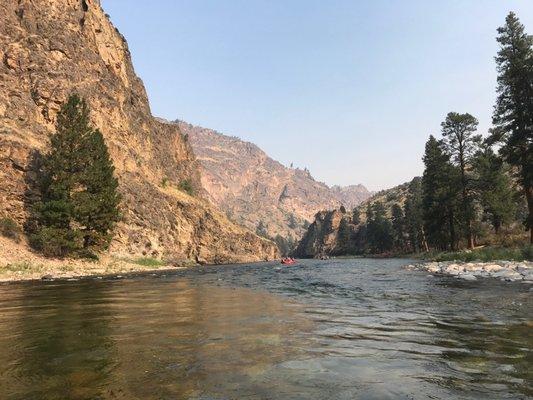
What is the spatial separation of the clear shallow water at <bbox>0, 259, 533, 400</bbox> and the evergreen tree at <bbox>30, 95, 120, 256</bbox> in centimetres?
3240

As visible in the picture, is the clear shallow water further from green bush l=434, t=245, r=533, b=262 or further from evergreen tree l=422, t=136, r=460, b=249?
evergreen tree l=422, t=136, r=460, b=249

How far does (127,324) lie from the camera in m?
11.4

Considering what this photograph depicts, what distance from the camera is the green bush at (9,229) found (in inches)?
1748

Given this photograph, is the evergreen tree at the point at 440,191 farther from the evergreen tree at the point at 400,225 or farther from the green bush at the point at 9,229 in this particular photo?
the evergreen tree at the point at 400,225

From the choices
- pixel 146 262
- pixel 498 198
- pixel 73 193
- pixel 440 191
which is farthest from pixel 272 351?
pixel 498 198

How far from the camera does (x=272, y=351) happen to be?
8047 millimetres

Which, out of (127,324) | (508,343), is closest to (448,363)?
(508,343)

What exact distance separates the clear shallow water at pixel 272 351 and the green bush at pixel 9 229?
3396 cm

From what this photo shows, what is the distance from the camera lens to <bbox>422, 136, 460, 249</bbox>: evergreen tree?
52.4 meters

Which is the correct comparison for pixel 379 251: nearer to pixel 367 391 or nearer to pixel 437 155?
pixel 437 155

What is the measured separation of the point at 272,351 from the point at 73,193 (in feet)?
153

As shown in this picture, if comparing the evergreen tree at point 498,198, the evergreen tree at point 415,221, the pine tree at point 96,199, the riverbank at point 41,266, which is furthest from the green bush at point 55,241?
the evergreen tree at point 415,221

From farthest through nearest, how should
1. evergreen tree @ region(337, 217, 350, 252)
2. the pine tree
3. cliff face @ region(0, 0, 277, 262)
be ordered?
evergreen tree @ region(337, 217, 350, 252) → cliff face @ region(0, 0, 277, 262) → the pine tree

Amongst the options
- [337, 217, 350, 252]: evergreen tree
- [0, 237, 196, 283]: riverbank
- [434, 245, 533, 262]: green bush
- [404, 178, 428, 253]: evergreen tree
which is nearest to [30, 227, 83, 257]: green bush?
[0, 237, 196, 283]: riverbank
